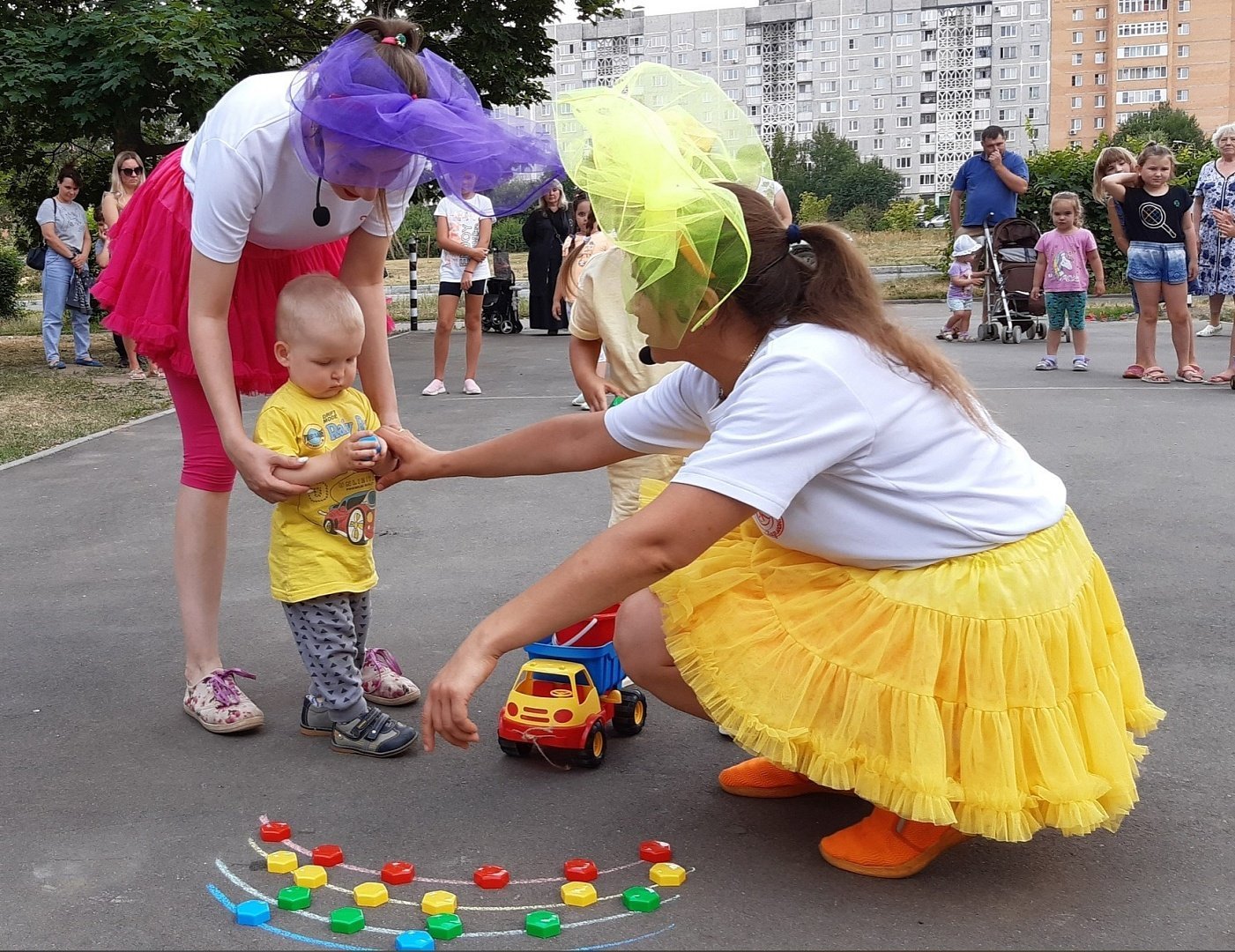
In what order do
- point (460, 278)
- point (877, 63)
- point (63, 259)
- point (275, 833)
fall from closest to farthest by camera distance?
point (275, 833)
point (460, 278)
point (63, 259)
point (877, 63)

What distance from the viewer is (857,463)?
2404mm

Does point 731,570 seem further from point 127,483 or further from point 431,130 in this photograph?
point 127,483

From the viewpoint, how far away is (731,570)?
264 centimetres

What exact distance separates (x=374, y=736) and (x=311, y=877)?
69 centimetres

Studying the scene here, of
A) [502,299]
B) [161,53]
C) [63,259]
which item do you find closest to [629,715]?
[63,259]

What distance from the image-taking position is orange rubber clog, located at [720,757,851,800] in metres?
2.92

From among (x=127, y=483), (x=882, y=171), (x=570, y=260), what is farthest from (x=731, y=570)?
(x=882, y=171)

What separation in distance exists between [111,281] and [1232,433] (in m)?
6.53

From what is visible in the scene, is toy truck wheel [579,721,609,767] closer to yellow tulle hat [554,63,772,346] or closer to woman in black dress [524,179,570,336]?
yellow tulle hat [554,63,772,346]

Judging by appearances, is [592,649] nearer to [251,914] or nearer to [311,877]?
[311,877]

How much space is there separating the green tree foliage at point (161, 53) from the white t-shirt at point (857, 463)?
35.6ft

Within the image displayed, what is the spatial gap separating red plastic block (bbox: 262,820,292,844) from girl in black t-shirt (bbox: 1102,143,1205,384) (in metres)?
8.70

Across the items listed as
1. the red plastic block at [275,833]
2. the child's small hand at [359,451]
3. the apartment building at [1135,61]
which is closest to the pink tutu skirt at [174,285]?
the child's small hand at [359,451]

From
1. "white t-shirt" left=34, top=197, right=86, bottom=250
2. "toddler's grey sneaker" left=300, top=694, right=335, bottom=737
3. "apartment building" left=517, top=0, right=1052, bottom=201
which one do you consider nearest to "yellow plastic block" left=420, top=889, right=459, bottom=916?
"toddler's grey sneaker" left=300, top=694, right=335, bottom=737
